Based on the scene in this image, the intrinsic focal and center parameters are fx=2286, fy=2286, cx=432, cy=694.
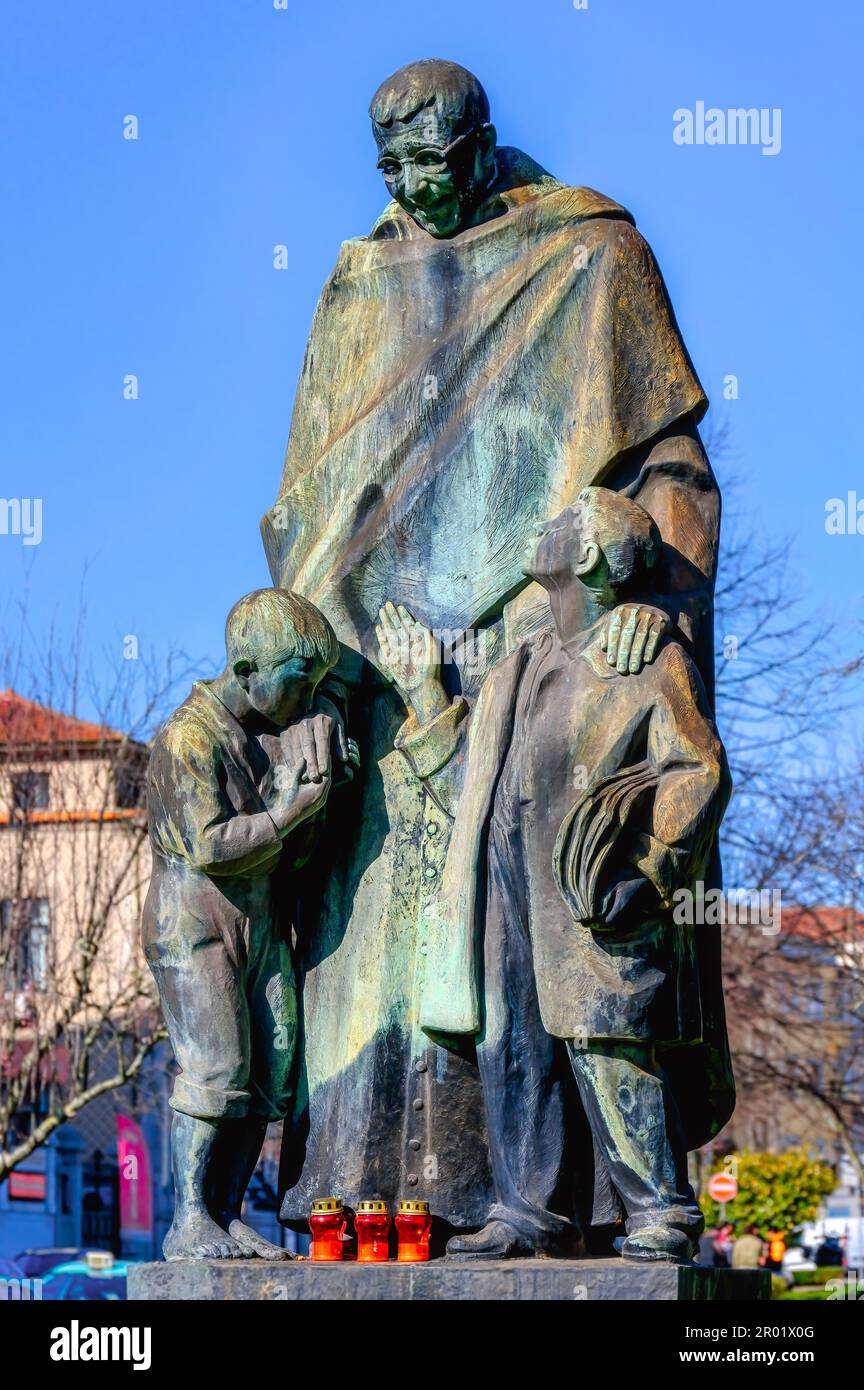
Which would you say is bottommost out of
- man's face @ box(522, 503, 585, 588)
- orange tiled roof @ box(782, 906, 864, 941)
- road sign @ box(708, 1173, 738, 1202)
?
road sign @ box(708, 1173, 738, 1202)

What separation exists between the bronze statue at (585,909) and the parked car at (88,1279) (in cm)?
1595

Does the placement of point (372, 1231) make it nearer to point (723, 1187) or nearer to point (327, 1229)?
point (327, 1229)

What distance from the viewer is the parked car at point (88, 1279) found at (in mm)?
22875

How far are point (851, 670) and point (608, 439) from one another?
16525 millimetres

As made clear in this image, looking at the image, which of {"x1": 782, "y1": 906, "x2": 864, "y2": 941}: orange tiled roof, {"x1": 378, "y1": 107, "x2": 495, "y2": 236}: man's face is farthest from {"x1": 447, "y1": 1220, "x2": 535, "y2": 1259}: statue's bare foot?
{"x1": 782, "y1": 906, "x2": 864, "y2": 941}: orange tiled roof

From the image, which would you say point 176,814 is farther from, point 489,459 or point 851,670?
point 851,670

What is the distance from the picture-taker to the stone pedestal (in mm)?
5578

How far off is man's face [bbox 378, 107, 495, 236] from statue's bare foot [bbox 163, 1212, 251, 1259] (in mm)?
2994

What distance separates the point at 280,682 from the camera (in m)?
6.23

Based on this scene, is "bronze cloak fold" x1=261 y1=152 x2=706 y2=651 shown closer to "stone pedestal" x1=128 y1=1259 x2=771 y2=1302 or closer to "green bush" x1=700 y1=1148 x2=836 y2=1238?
"stone pedestal" x1=128 y1=1259 x2=771 y2=1302

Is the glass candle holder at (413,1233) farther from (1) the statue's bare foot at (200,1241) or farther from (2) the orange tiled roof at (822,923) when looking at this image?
(2) the orange tiled roof at (822,923)

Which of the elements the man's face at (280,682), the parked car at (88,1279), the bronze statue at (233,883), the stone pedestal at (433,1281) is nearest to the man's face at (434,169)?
the bronze statue at (233,883)
